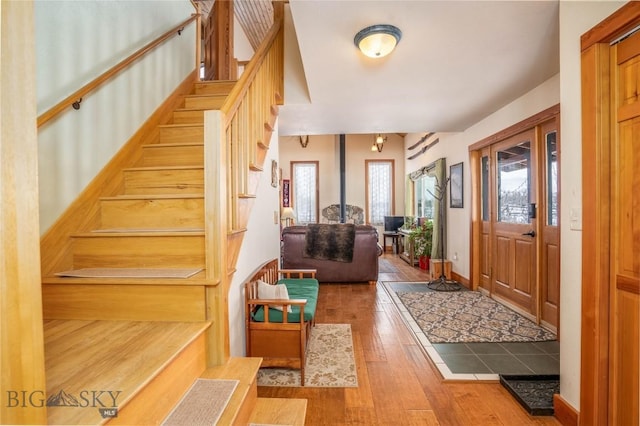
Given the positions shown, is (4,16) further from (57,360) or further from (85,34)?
(85,34)

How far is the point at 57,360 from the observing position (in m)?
1.07

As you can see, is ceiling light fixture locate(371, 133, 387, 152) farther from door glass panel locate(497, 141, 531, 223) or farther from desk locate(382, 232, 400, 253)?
door glass panel locate(497, 141, 531, 223)

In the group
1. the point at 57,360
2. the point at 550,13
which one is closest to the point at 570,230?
the point at 550,13

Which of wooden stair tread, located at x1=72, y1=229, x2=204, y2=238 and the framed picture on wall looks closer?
wooden stair tread, located at x1=72, y1=229, x2=204, y2=238

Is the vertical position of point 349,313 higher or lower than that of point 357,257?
lower

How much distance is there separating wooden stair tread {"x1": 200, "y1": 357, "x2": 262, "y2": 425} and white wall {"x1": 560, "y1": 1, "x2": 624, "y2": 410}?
1699 millimetres

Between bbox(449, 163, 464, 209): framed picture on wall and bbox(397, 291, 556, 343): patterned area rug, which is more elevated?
bbox(449, 163, 464, 209): framed picture on wall

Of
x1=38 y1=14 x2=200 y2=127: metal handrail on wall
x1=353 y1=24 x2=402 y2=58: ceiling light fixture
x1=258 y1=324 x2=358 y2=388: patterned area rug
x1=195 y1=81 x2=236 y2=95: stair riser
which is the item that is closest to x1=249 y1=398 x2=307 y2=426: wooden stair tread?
x1=258 y1=324 x2=358 y2=388: patterned area rug

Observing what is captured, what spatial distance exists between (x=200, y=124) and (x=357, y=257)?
313 centimetres

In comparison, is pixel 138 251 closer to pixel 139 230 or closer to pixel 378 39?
pixel 139 230

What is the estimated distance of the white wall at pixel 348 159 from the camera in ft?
30.1

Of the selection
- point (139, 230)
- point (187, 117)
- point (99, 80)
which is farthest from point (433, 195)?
point (99, 80)

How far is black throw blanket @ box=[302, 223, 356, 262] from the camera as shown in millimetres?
4852

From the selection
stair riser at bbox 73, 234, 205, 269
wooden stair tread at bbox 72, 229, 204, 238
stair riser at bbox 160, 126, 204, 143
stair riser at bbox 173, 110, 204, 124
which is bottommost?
stair riser at bbox 73, 234, 205, 269
